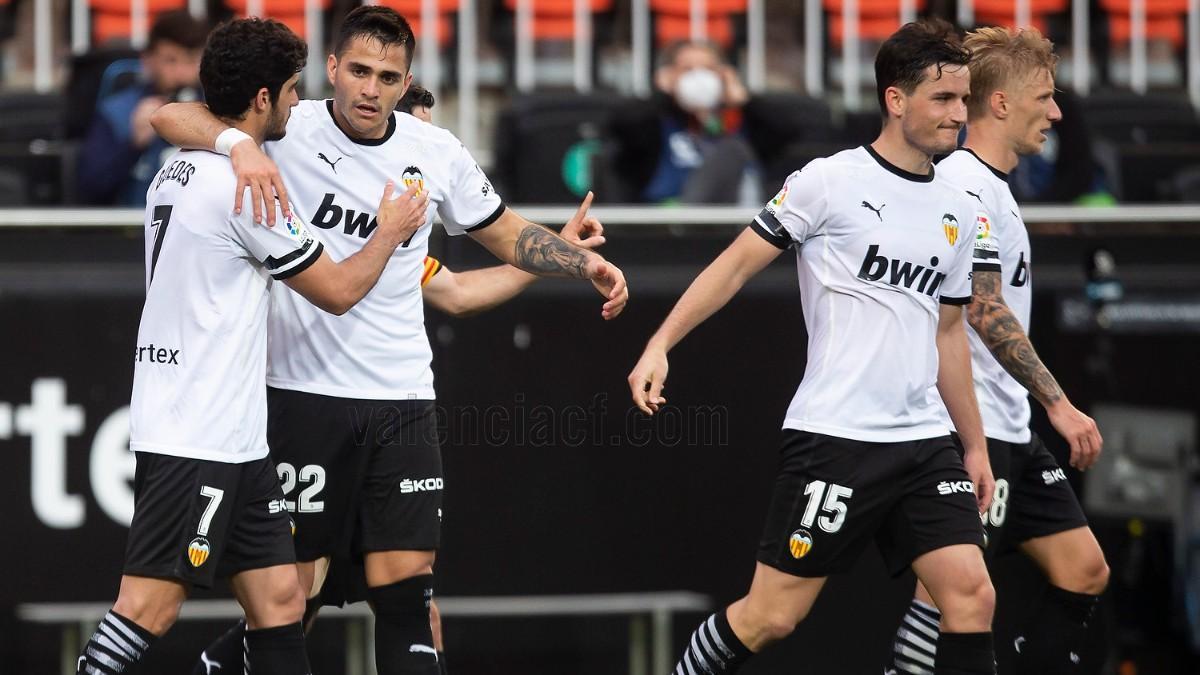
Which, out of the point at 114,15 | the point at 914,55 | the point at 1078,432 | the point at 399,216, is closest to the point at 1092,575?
the point at 1078,432

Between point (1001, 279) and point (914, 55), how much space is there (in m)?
0.91

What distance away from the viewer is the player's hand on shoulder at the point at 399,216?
16.8 feet

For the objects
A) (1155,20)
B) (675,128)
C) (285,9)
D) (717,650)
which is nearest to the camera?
(717,650)

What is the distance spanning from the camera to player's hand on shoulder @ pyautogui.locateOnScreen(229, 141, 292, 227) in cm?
489

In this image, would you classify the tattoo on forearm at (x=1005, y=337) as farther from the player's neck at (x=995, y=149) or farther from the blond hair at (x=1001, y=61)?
the blond hair at (x=1001, y=61)

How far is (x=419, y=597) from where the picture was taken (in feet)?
18.2

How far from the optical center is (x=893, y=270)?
545 centimetres

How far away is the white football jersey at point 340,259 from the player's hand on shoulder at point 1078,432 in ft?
7.02

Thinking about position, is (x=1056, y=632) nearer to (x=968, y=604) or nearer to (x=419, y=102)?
(x=968, y=604)

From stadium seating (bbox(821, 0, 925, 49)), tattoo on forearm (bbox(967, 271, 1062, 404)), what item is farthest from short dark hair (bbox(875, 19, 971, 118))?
stadium seating (bbox(821, 0, 925, 49))

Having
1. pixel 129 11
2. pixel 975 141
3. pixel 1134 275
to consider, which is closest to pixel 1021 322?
pixel 975 141

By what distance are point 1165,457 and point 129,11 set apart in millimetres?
6319

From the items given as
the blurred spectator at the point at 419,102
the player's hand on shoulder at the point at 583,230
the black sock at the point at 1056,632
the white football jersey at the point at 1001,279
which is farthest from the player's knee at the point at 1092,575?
the blurred spectator at the point at 419,102

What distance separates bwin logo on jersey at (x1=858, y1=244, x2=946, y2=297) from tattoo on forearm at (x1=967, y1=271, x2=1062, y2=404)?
337mm
